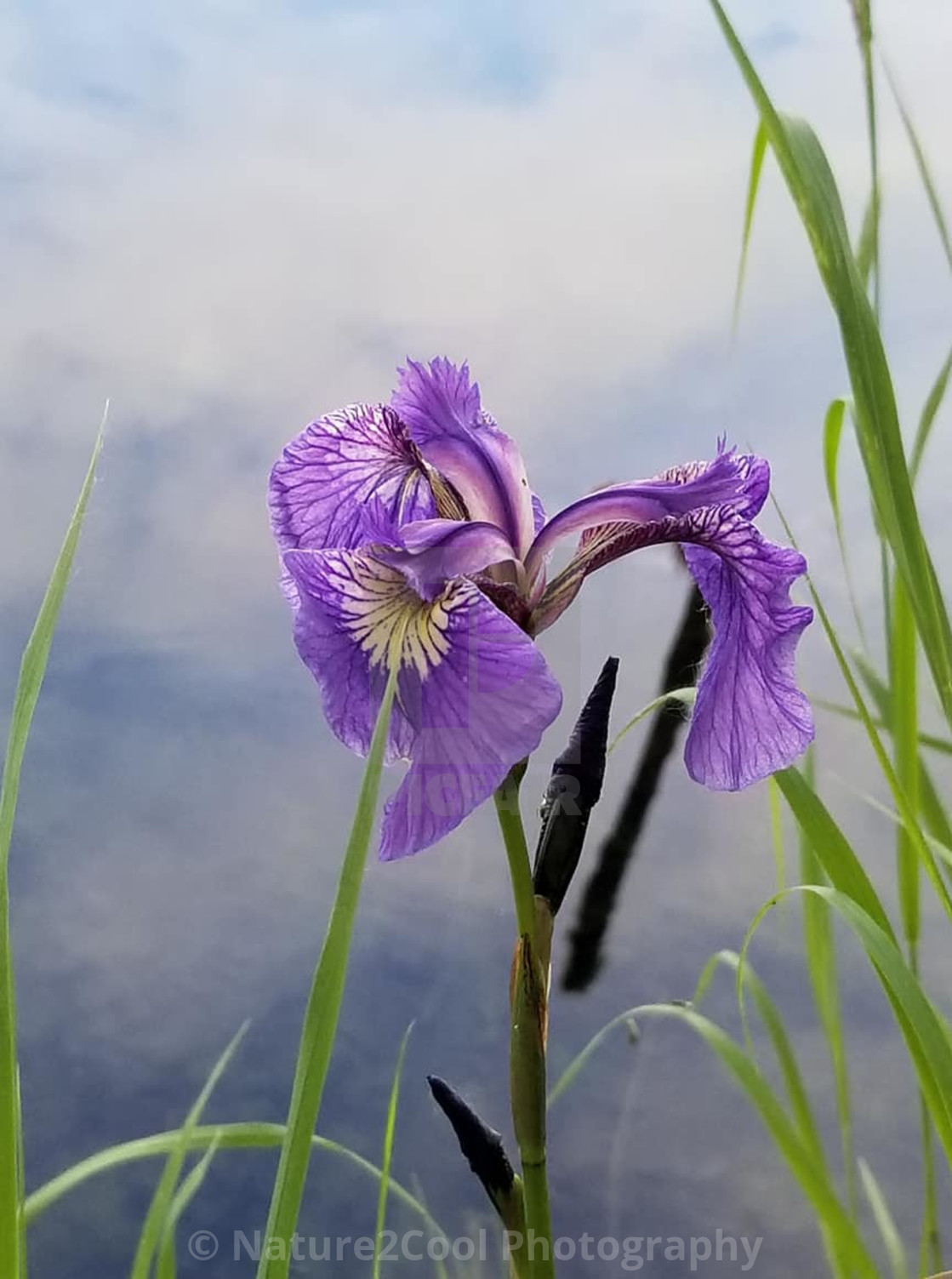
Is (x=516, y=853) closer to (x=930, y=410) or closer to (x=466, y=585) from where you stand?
(x=466, y=585)

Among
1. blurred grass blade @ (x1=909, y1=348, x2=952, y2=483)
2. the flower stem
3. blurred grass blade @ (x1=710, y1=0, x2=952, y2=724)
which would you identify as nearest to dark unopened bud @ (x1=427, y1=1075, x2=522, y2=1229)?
the flower stem

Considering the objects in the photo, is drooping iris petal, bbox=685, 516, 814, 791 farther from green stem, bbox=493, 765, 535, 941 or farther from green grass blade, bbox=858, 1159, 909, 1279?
green grass blade, bbox=858, 1159, 909, 1279

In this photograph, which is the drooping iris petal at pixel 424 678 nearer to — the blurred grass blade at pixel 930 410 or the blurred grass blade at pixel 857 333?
the blurred grass blade at pixel 857 333

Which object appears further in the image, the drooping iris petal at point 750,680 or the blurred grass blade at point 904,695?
the blurred grass blade at point 904,695

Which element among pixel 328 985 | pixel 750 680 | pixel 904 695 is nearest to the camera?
pixel 328 985

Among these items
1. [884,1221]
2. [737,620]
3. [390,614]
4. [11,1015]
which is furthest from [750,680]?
[884,1221]

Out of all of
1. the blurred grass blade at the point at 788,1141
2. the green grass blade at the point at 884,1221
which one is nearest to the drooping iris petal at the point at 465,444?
the blurred grass blade at the point at 788,1141

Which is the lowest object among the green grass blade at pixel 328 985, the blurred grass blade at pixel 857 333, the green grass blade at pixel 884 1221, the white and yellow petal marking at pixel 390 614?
the green grass blade at pixel 884 1221
